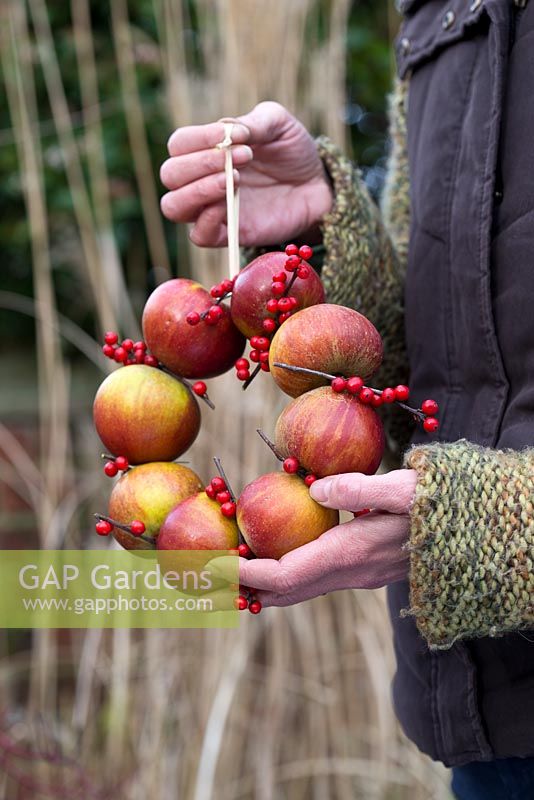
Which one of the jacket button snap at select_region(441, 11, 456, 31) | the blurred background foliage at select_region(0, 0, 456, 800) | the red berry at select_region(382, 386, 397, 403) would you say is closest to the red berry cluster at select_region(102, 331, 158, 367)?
the red berry at select_region(382, 386, 397, 403)

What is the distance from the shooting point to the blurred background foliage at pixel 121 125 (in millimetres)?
1887

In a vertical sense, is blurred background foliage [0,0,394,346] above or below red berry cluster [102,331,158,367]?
below

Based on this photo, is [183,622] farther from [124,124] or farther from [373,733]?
[124,124]

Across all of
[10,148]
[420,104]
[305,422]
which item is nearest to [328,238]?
[420,104]

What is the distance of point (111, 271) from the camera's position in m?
1.47

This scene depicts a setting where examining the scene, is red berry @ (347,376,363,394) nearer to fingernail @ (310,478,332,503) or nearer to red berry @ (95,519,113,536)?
fingernail @ (310,478,332,503)

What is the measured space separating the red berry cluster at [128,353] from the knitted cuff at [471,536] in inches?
9.0

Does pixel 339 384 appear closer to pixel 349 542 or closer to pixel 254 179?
pixel 349 542

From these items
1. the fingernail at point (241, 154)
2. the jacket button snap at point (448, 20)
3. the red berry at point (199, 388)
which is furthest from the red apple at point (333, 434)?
the jacket button snap at point (448, 20)

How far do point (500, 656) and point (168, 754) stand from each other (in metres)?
0.82

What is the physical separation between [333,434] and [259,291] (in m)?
0.13

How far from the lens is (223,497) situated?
572 millimetres

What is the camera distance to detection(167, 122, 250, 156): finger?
69 cm

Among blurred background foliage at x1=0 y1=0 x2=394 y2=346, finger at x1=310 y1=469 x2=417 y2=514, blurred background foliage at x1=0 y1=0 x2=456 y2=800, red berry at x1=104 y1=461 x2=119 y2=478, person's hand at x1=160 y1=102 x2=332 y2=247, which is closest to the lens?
finger at x1=310 y1=469 x2=417 y2=514
